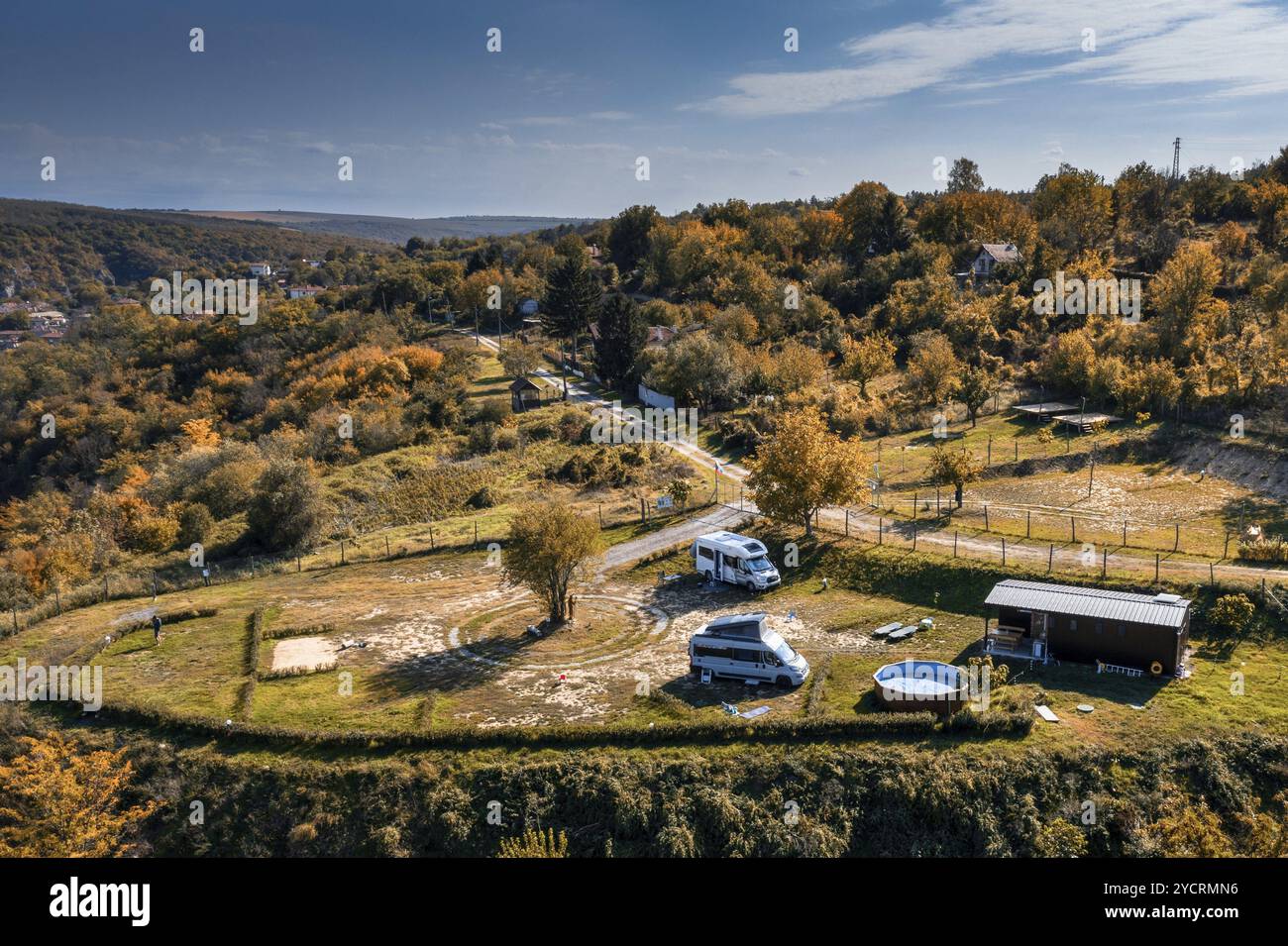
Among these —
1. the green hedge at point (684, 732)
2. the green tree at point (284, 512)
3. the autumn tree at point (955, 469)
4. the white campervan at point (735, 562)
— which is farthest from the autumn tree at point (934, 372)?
the green tree at point (284, 512)

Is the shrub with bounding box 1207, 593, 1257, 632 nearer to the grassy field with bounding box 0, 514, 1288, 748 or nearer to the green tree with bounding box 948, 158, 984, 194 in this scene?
the grassy field with bounding box 0, 514, 1288, 748

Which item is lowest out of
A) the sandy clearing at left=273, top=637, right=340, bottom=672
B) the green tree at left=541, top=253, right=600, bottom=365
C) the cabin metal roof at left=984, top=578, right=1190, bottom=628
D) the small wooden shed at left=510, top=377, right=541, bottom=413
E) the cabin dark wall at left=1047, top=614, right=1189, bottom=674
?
the sandy clearing at left=273, top=637, right=340, bottom=672

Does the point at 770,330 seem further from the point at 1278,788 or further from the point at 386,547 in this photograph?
the point at 1278,788

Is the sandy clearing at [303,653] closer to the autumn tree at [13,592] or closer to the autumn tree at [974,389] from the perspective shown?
the autumn tree at [13,592]

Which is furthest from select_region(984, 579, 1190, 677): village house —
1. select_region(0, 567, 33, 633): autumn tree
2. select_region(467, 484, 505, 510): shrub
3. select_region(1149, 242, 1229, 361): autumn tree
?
select_region(0, 567, 33, 633): autumn tree

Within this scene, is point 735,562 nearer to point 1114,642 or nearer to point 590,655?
point 590,655

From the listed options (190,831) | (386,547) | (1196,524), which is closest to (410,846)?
(190,831)

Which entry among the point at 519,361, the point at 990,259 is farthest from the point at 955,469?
the point at 990,259

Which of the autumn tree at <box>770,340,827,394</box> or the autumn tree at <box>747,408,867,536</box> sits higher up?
the autumn tree at <box>770,340,827,394</box>
